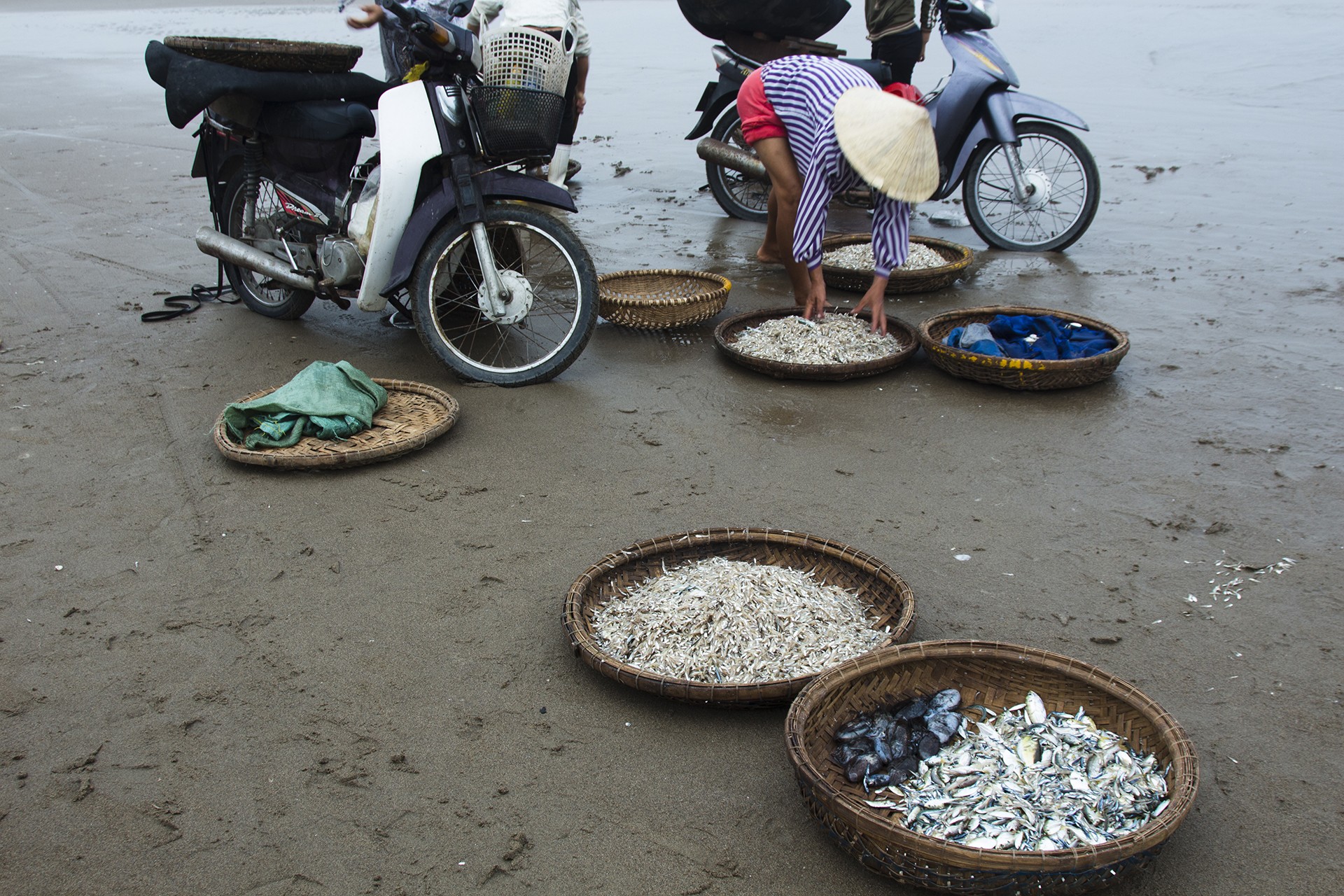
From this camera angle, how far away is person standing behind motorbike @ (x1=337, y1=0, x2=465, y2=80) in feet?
11.3

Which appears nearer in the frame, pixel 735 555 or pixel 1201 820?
pixel 1201 820

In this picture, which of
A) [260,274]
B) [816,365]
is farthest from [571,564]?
[260,274]

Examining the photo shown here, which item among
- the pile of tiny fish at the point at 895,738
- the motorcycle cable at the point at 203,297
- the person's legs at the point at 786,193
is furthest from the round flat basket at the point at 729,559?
the motorcycle cable at the point at 203,297

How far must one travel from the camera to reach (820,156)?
12.6 feet

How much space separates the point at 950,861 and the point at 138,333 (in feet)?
13.8

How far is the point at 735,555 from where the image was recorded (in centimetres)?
256

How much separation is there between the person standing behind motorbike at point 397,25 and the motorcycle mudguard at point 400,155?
0.19 metres

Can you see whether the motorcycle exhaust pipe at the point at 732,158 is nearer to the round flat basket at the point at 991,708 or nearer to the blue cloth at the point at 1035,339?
the blue cloth at the point at 1035,339

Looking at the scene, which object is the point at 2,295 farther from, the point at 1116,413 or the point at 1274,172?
the point at 1274,172

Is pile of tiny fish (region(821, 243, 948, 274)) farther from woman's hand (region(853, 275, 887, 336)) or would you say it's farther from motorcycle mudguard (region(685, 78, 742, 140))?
motorcycle mudguard (region(685, 78, 742, 140))

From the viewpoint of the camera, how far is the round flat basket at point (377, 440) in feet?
10.2

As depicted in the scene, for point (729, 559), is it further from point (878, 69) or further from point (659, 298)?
point (878, 69)

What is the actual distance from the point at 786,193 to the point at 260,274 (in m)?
2.39

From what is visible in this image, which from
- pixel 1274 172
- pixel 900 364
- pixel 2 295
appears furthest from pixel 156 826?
pixel 1274 172
